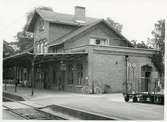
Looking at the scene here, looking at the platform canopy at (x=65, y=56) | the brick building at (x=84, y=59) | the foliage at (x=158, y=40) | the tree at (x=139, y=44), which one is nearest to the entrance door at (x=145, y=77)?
the brick building at (x=84, y=59)

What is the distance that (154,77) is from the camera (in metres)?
25.2

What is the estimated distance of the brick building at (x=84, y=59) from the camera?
2306 cm

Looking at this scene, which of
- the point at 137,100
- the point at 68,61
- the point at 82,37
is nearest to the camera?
the point at 137,100

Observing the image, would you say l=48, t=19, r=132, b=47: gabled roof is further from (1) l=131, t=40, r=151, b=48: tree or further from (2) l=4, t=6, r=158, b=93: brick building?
(1) l=131, t=40, r=151, b=48: tree

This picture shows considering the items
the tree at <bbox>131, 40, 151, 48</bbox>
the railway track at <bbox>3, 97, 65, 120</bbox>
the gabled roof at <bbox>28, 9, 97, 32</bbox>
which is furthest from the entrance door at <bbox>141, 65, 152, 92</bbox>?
the railway track at <bbox>3, 97, 65, 120</bbox>

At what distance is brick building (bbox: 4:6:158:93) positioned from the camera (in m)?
23.1

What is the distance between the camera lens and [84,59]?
76.8 feet

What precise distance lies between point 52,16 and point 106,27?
5.25 m

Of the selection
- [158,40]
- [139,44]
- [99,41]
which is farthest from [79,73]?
[139,44]

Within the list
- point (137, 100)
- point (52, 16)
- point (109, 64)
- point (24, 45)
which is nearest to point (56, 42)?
point (52, 16)

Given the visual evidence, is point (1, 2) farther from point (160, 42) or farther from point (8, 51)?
point (8, 51)

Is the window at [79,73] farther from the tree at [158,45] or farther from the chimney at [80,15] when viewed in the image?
the chimney at [80,15]

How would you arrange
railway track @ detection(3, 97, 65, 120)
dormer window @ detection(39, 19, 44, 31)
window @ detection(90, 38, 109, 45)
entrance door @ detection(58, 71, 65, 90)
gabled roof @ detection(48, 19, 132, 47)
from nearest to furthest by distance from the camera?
railway track @ detection(3, 97, 65, 120), entrance door @ detection(58, 71, 65, 90), gabled roof @ detection(48, 19, 132, 47), window @ detection(90, 38, 109, 45), dormer window @ detection(39, 19, 44, 31)

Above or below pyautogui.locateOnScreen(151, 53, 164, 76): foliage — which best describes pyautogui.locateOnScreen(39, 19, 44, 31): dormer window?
above
